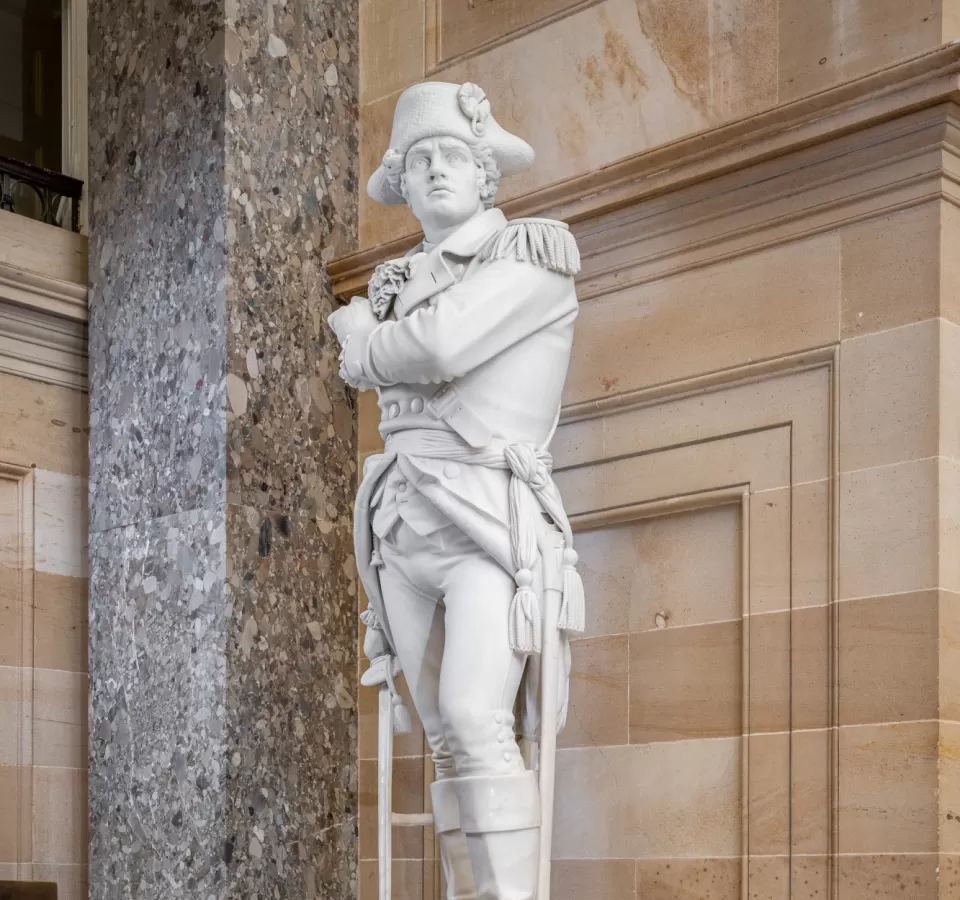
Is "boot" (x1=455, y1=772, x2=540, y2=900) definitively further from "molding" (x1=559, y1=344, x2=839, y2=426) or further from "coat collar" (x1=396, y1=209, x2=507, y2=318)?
"molding" (x1=559, y1=344, x2=839, y2=426)

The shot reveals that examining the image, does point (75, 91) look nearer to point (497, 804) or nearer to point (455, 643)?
point (455, 643)

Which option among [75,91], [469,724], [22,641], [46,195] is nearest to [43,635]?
[22,641]

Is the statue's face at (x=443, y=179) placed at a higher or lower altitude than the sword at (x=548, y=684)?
higher

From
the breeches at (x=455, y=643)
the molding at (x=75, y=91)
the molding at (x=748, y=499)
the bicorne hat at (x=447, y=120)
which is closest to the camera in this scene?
the breeches at (x=455, y=643)

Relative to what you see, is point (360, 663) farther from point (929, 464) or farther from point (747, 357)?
point (929, 464)

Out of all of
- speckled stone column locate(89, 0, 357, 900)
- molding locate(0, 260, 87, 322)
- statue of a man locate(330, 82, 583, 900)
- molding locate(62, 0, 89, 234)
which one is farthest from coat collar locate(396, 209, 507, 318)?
molding locate(62, 0, 89, 234)

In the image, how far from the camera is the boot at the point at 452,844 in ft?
17.1

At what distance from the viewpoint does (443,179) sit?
17.7ft

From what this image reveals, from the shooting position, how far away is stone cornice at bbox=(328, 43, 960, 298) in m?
5.68

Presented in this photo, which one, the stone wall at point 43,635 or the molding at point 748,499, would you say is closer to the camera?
the molding at point 748,499

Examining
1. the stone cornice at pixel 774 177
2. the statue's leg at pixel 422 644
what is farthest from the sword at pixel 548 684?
the stone cornice at pixel 774 177

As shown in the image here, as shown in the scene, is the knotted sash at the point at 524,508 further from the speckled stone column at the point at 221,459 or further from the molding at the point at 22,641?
the molding at the point at 22,641

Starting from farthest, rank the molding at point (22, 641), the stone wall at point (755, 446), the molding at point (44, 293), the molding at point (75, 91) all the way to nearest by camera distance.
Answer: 1. the molding at point (75, 91)
2. the molding at point (44, 293)
3. the molding at point (22, 641)
4. the stone wall at point (755, 446)

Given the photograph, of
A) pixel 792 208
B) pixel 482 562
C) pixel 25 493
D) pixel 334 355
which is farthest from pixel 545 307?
pixel 25 493
